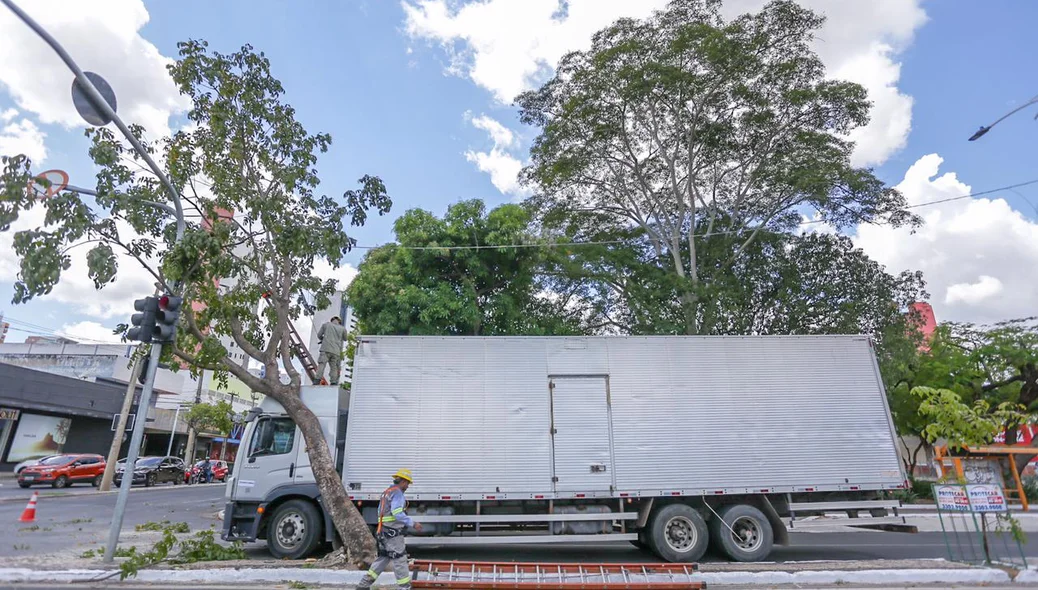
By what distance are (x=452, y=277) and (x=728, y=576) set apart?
11.9m

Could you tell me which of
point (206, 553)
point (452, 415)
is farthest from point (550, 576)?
point (206, 553)

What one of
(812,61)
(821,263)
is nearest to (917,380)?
(821,263)

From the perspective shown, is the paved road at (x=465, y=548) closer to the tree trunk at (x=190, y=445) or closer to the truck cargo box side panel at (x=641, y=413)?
the truck cargo box side panel at (x=641, y=413)

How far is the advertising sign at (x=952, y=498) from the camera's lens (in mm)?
8664

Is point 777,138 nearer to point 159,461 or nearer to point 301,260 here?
point 301,260

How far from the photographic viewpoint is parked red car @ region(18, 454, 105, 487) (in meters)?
23.0

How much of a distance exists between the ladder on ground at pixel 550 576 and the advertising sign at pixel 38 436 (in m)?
31.1

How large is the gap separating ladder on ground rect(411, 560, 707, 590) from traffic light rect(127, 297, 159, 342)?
525cm

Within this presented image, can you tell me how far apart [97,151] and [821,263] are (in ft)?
67.3

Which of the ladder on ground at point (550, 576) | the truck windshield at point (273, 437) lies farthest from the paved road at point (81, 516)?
the ladder on ground at point (550, 576)

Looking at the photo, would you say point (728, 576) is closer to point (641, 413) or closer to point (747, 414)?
point (641, 413)

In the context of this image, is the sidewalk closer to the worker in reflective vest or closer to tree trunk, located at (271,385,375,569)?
tree trunk, located at (271,385,375,569)

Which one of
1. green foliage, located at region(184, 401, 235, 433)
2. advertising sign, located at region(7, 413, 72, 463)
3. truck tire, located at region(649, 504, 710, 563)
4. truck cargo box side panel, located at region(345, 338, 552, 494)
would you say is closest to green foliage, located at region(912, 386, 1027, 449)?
truck tire, located at region(649, 504, 710, 563)

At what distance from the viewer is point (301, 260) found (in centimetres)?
1102
